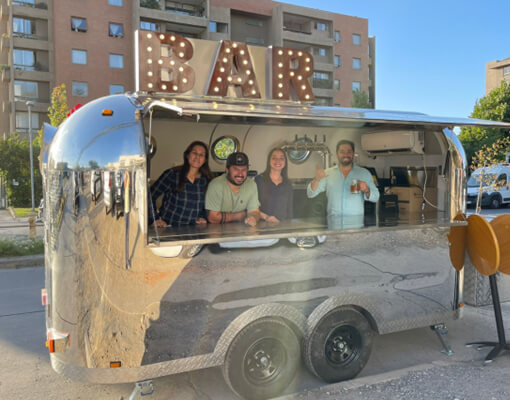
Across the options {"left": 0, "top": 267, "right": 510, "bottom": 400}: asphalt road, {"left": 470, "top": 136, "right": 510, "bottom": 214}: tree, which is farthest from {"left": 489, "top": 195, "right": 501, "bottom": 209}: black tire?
{"left": 0, "top": 267, "right": 510, "bottom": 400}: asphalt road

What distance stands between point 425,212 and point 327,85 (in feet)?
122

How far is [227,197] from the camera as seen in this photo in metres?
4.82

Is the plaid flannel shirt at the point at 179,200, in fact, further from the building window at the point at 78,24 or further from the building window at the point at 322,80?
the building window at the point at 322,80

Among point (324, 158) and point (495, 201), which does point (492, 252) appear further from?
point (495, 201)

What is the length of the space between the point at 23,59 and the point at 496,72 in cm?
4961

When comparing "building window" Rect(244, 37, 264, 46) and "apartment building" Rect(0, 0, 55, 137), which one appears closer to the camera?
"apartment building" Rect(0, 0, 55, 137)

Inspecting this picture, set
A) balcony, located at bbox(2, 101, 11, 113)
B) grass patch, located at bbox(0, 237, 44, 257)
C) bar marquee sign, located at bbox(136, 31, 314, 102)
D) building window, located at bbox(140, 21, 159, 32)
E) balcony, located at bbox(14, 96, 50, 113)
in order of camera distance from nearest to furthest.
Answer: bar marquee sign, located at bbox(136, 31, 314, 102)
grass patch, located at bbox(0, 237, 44, 257)
balcony, located at bbox(14, 96, 50, 113)
balcony, located at bbox(2, 101, 11, 113)
building window, located at bbox(140, 21, 159, 32)

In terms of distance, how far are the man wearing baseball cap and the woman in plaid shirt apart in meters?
0.21

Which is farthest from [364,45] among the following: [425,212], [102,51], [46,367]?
[46,367]

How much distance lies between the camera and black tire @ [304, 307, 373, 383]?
3.99 metres

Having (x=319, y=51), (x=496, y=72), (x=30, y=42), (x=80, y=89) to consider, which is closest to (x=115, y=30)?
(x=80, y=89)

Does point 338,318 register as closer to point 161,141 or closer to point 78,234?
point 78,234

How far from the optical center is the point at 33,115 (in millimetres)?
33750

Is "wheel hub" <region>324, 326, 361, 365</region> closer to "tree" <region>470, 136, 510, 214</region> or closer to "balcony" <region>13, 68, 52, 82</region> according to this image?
"tree" <region>470, 136, 510, 214</region>
